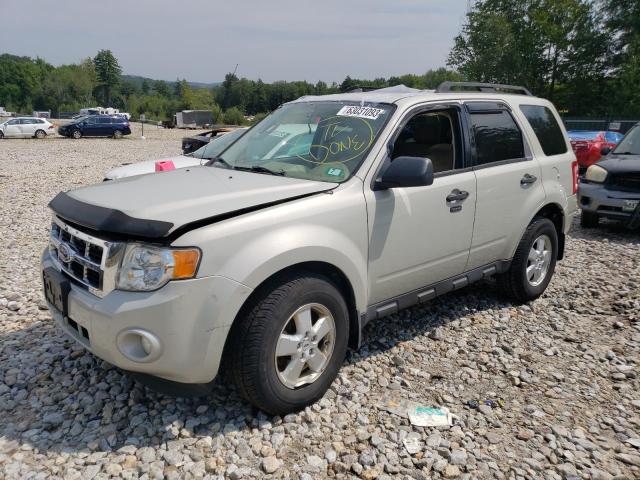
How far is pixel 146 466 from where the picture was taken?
8.80 ft

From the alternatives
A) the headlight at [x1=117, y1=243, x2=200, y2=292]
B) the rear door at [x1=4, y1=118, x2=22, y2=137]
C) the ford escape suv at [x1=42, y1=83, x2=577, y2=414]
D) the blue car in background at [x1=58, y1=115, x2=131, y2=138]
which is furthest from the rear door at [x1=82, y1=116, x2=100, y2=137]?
the headlight at [x1=117, y1=243, x2=200, y2=292]

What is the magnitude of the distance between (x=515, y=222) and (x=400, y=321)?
4.20 ft

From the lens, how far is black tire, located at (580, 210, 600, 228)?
316 inches

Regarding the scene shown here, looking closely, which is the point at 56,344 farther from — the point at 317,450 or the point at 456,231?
the point at 456,231

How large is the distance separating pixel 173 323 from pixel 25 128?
122ft

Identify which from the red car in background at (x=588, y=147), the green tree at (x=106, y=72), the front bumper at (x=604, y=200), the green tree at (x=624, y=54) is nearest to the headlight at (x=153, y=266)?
the front bumper at (x=604, y=200)

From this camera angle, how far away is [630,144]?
332 inches

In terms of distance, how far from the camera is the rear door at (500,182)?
4086 mm

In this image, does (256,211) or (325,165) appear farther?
(325,165)

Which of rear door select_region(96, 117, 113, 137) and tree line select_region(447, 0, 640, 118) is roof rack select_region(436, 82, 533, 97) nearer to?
rear door select_region(96, 117, 113, 137)

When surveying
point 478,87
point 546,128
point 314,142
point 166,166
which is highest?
point 478,87

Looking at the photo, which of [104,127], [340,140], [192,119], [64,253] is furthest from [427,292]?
[192,119]

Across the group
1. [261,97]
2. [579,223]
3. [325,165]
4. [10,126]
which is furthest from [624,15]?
[261,97]

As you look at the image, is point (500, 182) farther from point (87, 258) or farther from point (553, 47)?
point (553, 47)
